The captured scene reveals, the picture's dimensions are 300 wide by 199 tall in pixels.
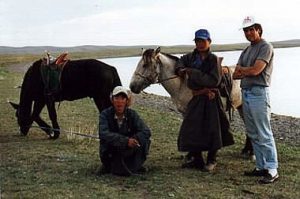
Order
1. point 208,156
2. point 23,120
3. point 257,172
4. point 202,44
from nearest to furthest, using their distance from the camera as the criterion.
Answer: point 257,172
point 202,44
point 208,156
point 23,120

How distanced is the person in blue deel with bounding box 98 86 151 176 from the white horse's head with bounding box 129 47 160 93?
82 centimetres

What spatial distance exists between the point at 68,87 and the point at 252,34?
181 inches

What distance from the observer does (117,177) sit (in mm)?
6395

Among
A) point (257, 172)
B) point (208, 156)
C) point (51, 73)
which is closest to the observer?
point (257, 172)

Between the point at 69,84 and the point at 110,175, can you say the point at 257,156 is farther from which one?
the point at 69,84

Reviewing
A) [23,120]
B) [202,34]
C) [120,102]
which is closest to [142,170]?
[120,102]

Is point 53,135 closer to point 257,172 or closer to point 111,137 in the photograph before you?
point 111,137

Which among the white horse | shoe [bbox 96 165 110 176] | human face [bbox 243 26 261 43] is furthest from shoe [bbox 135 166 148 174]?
human face [bbox 243 26 261 43]

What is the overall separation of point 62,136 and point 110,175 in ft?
11.8

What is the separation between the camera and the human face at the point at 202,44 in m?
6.50

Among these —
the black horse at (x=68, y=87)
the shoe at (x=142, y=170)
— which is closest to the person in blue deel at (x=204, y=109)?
the shoe at (x=142, y=170)

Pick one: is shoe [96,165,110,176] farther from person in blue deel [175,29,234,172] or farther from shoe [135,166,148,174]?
person in blue deel [175,29,234,172]

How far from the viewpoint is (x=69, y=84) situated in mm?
9586

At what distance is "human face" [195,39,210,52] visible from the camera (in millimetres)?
6500
